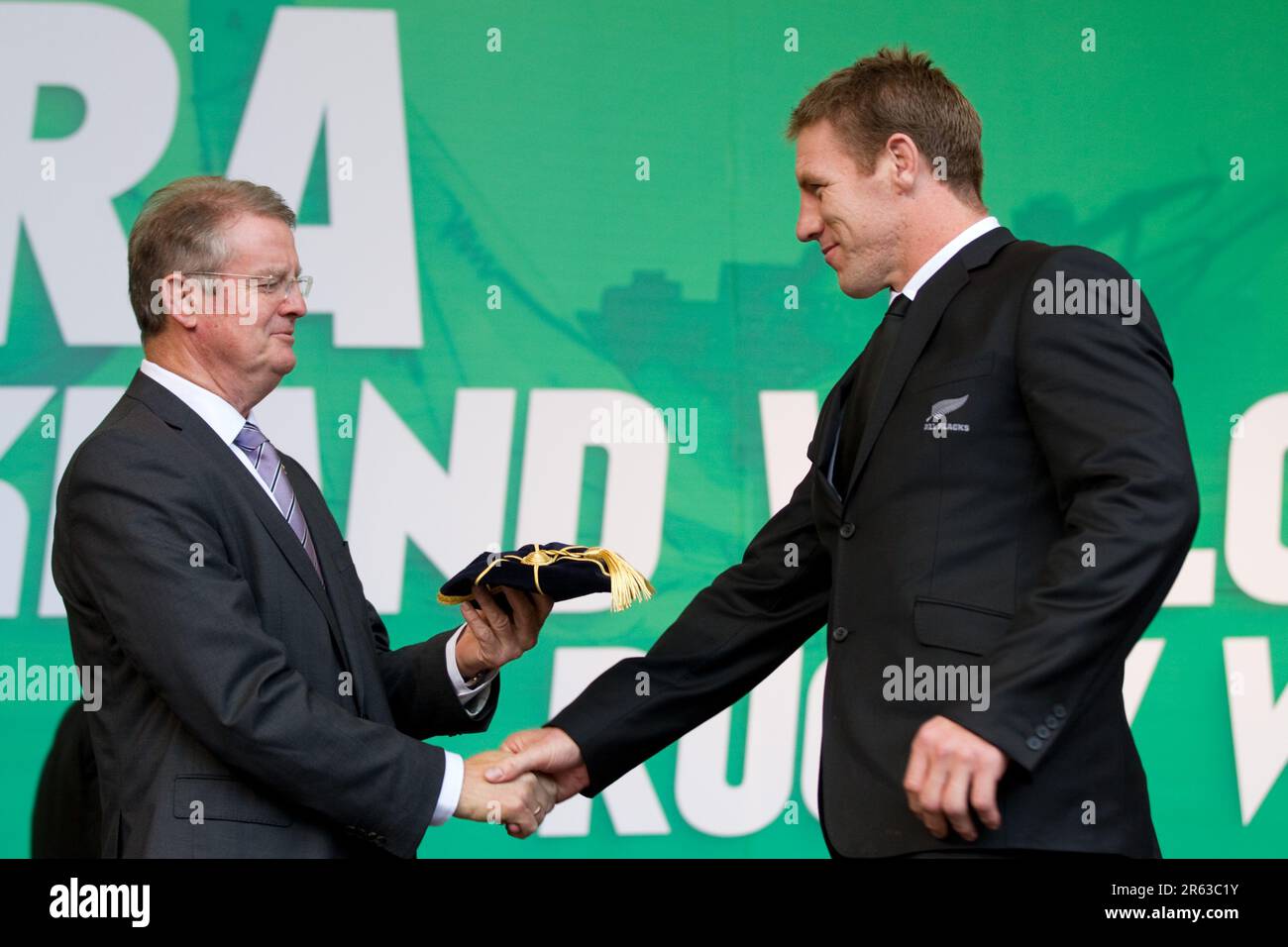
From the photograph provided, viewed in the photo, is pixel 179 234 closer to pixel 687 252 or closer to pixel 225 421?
pixel 225 421

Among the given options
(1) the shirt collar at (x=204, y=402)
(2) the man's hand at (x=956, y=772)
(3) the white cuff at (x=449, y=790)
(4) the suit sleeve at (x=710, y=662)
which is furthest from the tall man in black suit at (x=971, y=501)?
(1) the shirt collar at (x=204, y=402)

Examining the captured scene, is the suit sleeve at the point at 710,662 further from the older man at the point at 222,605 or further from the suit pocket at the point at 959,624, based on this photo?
the suit pocket at the point at 959,624

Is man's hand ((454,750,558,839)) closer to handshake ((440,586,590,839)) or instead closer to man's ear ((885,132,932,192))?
handshake ((440,586,590,839))

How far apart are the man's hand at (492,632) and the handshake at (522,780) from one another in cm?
16

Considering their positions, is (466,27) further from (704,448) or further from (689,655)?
(689,655)

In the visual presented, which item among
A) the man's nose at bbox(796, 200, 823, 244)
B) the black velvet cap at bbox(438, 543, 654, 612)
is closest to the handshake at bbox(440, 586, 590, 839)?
the black velvet cap at bbox(438, 543, 654, 612)

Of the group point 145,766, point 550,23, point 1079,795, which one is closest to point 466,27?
point 550,23

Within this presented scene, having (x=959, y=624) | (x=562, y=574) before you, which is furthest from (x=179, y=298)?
(x=959, y=624)

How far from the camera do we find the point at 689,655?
106 inches

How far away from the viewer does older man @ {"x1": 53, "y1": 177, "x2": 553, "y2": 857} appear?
7.02ft

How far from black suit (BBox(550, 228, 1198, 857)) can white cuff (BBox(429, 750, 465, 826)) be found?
1.91 feet

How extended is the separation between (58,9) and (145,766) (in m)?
2.56

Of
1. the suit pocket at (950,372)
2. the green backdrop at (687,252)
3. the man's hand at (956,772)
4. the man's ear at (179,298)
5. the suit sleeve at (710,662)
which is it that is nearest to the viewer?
the man's hand at (956,772)

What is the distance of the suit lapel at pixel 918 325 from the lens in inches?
84.7
